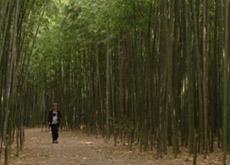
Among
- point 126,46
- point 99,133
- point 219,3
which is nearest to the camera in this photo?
point 219,3

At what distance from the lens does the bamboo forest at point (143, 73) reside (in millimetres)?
9367

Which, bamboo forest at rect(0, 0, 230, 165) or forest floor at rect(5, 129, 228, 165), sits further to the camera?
forest floor at rect(5, 129, 228, 165)

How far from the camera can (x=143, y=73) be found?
516 inches

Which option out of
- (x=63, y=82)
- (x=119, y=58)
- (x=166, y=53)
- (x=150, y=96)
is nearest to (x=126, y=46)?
(x=119, y=58)

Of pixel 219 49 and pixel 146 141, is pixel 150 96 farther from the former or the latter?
pixel 219 49

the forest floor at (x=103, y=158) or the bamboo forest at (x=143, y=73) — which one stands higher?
the bamboo forest at (x=143, y=73)

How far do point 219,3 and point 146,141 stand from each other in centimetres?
369

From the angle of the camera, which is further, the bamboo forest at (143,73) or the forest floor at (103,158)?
the forest floor at (103,158)

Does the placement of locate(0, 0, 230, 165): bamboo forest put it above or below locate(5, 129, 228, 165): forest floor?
above

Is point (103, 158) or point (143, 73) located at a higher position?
point (143, 73)

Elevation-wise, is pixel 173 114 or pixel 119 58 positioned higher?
pixel 119 58

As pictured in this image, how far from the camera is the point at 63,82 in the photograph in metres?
27.7

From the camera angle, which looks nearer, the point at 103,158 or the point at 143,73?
the point at 103,158

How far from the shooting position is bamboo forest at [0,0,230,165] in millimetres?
9367
